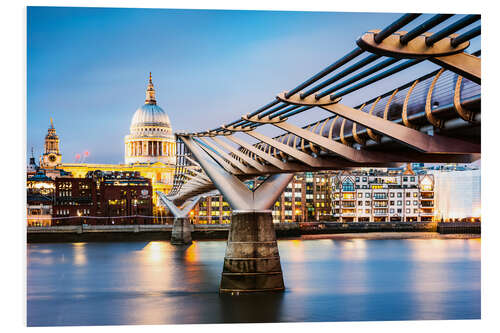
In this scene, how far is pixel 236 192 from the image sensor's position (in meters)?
24.1

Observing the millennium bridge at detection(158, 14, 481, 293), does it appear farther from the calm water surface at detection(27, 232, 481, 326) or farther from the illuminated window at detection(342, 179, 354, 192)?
the illuminated window at detection(342, 179, 354, 192)

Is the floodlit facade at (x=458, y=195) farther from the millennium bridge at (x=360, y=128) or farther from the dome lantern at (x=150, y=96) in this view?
the dome lantern at (x=150, y=96)

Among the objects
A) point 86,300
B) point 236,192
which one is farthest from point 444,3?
point 86,300

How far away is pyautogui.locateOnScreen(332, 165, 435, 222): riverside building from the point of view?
3910 inches

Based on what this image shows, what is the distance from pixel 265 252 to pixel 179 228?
4382 centimetres

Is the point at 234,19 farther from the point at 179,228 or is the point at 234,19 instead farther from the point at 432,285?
the point at 179,228

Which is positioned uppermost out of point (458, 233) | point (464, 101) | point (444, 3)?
point (444, 3)

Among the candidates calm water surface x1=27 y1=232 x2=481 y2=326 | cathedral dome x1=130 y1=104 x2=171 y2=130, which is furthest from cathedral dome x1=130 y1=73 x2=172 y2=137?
calm water surface x1=27 y1=232 x2=481 y2=326

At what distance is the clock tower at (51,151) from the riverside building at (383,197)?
67047mm

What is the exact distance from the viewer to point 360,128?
594 inches

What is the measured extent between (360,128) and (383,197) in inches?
3460

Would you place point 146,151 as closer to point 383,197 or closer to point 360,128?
point 383,197

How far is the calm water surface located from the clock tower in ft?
299

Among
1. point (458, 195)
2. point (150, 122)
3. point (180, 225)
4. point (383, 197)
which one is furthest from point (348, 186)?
point (150, 122)
